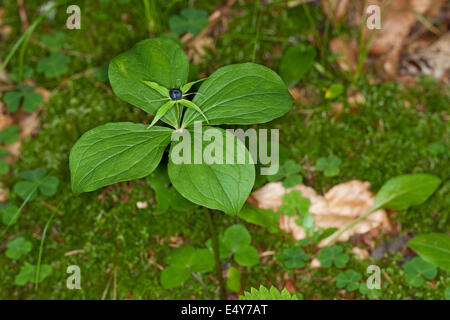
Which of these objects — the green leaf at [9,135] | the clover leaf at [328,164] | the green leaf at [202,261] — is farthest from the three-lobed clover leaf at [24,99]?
the clover leaf at [328,164]

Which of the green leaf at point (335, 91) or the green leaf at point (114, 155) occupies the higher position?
the green leaf at point (335, 91)

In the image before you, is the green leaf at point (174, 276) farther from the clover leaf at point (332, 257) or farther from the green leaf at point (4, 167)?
the green leaf at point (4, 167)

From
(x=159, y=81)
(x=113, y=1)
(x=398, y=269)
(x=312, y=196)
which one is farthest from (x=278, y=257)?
(x=113, y=1)

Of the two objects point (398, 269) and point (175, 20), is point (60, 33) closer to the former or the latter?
point (175, 20)

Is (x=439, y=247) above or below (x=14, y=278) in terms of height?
above

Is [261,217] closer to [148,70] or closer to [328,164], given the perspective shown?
[328,164]

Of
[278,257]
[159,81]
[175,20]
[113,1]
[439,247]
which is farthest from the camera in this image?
[113,1]
